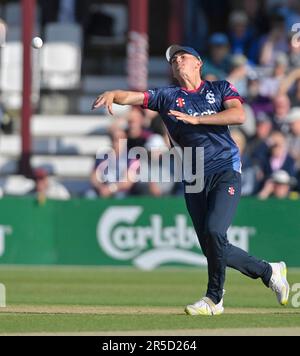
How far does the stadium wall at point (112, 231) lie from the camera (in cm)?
1727

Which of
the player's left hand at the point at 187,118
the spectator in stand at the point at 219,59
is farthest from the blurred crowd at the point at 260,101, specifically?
the player's left hand at the point at 187,118

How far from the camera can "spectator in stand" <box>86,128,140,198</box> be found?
1802cm

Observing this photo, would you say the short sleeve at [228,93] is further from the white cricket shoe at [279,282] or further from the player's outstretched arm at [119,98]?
the white cricket shoe at [279,282]

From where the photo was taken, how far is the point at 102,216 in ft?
57.8

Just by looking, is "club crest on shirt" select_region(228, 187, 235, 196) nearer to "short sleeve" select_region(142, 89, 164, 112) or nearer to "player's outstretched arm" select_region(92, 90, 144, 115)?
"short sleeve" select_region(142, 89, 164, 112)

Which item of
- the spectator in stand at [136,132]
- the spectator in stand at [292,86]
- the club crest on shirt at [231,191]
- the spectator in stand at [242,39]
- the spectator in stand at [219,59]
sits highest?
the spectator in stand at [242,39]

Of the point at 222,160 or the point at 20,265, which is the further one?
the point at 20,265

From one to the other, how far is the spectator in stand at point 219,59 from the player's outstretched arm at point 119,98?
32.5ft

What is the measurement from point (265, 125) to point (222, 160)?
28.4ft

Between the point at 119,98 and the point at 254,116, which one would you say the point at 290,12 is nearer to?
the point at 254,116
